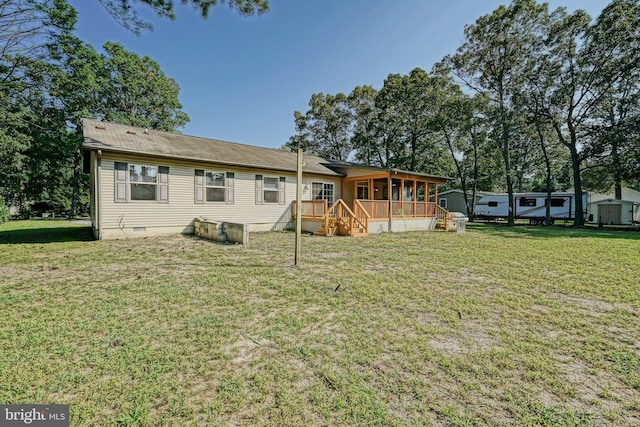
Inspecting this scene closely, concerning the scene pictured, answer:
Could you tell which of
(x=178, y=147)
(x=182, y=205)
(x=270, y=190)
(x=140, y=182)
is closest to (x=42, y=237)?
(x=140, y=182)

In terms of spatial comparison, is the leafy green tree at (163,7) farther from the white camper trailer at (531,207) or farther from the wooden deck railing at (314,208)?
the white camper trailer at (531,207)

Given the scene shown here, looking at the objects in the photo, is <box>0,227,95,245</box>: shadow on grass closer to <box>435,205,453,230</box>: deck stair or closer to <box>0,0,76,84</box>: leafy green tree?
<box>0,0,76,84</box>: leafy green tree

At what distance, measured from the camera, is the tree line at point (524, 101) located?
56.3ft

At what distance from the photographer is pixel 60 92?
15852mm

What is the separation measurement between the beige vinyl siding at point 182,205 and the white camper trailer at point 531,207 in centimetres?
2190

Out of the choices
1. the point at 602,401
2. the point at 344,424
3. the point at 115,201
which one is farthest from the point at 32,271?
the point at 602,401

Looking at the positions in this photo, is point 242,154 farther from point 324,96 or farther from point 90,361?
point 324,96

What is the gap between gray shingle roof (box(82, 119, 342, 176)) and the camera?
8.81m

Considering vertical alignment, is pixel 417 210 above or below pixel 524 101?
below

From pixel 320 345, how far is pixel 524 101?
24593 millimetres

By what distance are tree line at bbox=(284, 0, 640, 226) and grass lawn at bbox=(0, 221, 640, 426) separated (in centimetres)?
1933

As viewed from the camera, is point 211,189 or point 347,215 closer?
point 211,189

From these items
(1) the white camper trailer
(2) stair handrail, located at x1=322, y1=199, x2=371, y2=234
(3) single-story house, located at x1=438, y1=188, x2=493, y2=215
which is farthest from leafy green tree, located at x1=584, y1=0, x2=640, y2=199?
(2) stair handrail, located at x1=322, y1=199, x2=371, y2=234

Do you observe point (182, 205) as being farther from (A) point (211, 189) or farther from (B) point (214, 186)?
(B) point (214, 186)
